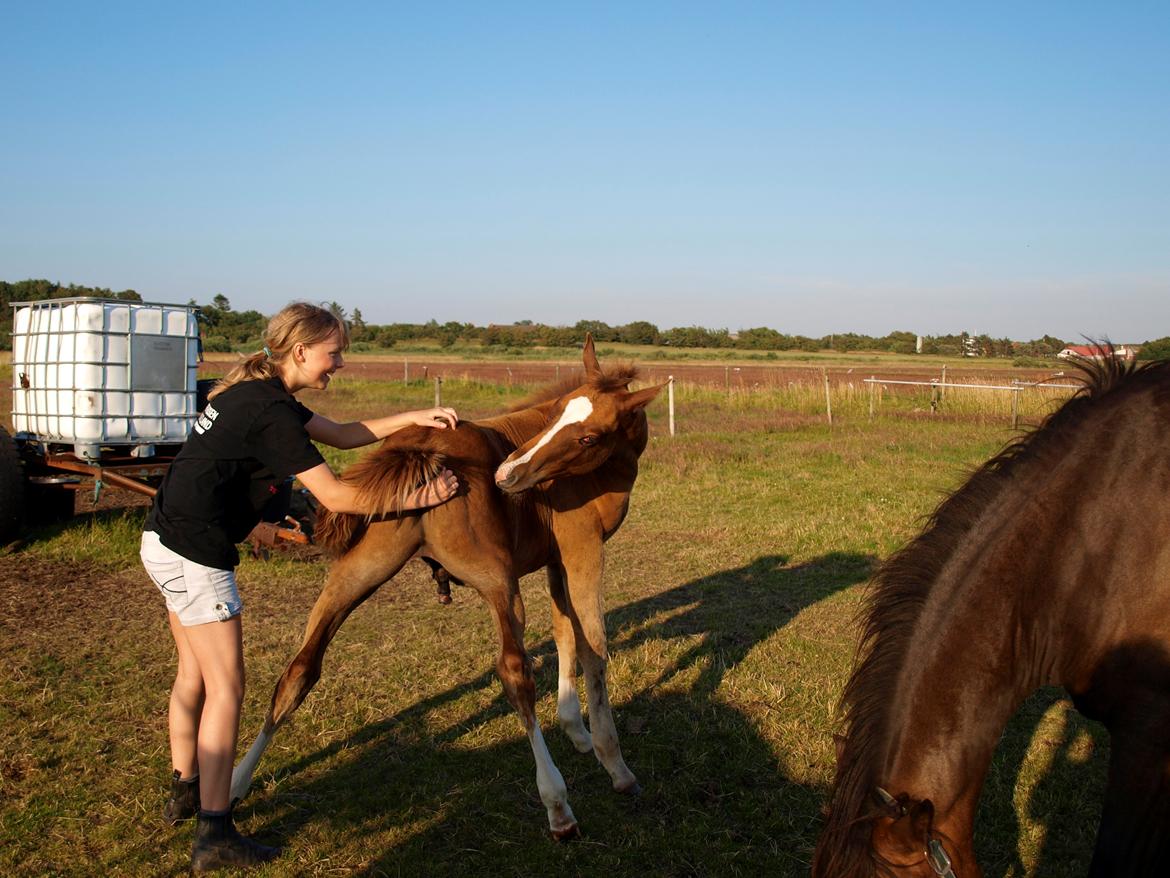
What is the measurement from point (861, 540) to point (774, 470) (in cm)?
427

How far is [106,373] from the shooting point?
8.26m

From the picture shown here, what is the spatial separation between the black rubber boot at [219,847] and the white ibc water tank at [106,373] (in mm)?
5891

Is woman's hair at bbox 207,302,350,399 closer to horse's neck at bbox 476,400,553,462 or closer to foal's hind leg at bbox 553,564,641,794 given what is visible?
horse's neck at bbox 476,400,553,462

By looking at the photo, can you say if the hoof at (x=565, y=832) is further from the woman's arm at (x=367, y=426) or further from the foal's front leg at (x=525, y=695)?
the woman's arm at (x=367, y=426)

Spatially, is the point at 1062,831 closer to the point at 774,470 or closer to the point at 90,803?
the point at 90,803

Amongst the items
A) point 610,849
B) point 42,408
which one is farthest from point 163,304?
point 610,849

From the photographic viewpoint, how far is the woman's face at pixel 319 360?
3.49 m

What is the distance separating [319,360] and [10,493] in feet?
21.0

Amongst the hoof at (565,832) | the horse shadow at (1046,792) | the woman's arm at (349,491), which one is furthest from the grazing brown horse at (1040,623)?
the woman's arm at (349,491)

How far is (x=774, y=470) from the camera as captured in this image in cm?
1338

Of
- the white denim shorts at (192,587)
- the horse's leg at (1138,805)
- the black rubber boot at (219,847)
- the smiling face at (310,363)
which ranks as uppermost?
the smiling face at (310,363)

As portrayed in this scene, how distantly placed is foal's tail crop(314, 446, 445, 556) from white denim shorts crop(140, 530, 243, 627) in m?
0.52

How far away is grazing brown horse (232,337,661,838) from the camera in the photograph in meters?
3.71

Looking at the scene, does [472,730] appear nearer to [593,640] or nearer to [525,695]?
[593,640]
